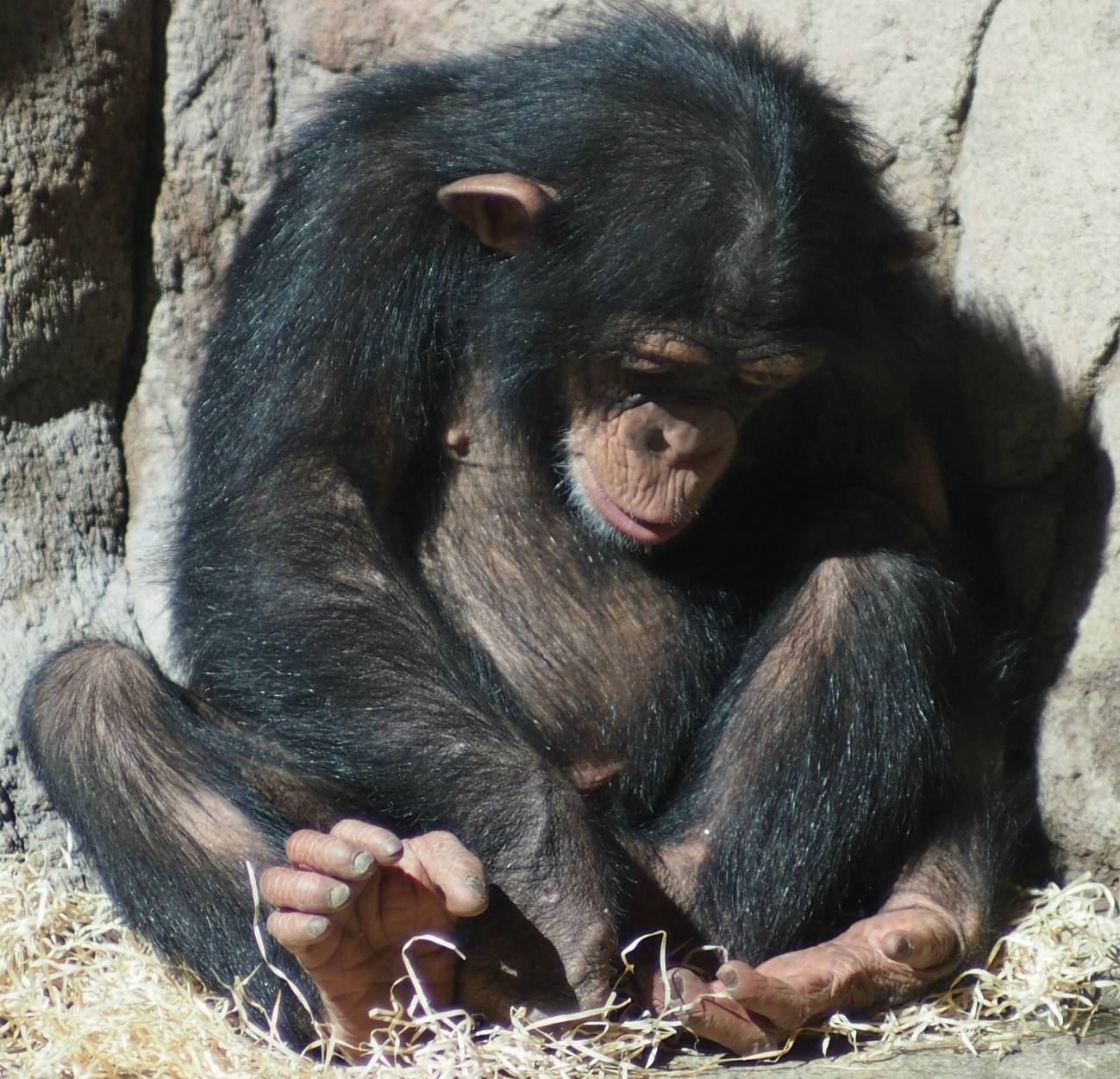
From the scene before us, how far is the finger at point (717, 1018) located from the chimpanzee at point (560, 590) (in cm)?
1

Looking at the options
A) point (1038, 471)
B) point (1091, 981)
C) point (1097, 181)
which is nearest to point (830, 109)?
point (1097, 181)

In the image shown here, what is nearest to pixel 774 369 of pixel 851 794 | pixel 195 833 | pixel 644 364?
pixel 644 364

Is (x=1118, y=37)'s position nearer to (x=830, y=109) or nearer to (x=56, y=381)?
(x=830, y=109)

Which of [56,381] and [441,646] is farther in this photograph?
[56,381]

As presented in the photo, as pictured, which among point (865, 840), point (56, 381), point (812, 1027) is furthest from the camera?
point (56, 381)

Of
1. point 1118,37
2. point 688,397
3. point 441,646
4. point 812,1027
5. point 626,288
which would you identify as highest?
point 1118,37

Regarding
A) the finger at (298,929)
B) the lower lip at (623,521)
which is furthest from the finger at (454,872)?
the lower lip at (623,521)

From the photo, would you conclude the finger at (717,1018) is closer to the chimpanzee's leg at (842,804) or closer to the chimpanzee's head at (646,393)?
the chimpanzee's leg at (842,804)

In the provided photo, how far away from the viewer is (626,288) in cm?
371

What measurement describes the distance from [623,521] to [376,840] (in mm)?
1152

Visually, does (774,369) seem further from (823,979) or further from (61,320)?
(61,320)

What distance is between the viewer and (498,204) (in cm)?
379

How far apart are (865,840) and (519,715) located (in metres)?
0.92

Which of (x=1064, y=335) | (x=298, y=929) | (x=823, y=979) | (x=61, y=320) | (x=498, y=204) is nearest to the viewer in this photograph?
(x=298, y=929)
